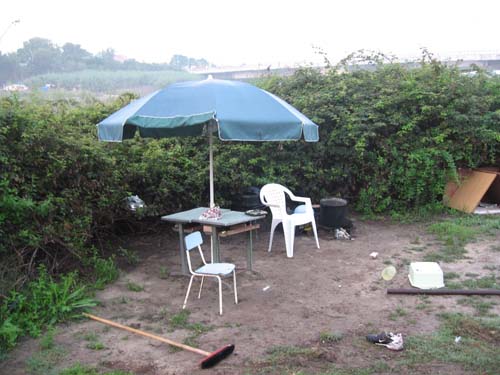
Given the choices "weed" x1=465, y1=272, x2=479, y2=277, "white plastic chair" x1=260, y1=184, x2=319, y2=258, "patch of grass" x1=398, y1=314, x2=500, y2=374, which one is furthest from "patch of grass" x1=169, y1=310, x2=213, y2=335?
"weed" x1=465, y1=272, x2=479, y2=277

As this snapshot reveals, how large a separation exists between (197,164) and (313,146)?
2308mm

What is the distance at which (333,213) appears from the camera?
7.35 meters

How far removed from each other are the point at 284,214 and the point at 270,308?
6.77 ft

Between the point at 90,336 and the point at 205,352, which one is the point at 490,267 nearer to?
the point at 205,352

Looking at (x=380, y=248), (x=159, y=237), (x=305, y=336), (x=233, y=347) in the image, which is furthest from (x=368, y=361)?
(x=159, y=237)

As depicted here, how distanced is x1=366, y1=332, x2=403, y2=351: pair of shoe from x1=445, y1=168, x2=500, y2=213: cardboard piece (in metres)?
5.62

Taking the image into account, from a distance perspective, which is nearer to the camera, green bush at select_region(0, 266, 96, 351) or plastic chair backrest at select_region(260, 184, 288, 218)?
green bush at select_region(0, 266, 96, 351)

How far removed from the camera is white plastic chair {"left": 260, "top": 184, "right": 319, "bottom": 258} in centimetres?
639

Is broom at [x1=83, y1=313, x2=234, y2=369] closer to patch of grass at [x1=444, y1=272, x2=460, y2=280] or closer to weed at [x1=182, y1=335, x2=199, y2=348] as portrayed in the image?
weed at [x1=182, y1=335, x2=199, y2=348]

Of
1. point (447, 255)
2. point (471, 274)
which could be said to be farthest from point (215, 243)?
point (447, 255)

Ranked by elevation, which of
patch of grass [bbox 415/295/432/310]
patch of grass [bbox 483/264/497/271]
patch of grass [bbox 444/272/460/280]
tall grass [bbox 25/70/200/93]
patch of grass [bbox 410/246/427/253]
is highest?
tall grass [bbox 25/70/200/93]

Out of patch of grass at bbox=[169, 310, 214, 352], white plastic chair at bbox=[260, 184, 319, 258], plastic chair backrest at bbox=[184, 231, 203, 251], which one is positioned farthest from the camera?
white plastic chair at bbox=[260, 184, 319, 258]

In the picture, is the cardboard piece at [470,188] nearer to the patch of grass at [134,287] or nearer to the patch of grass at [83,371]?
the patch of grass at [134,287]

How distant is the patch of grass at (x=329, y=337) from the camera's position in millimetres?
3831
